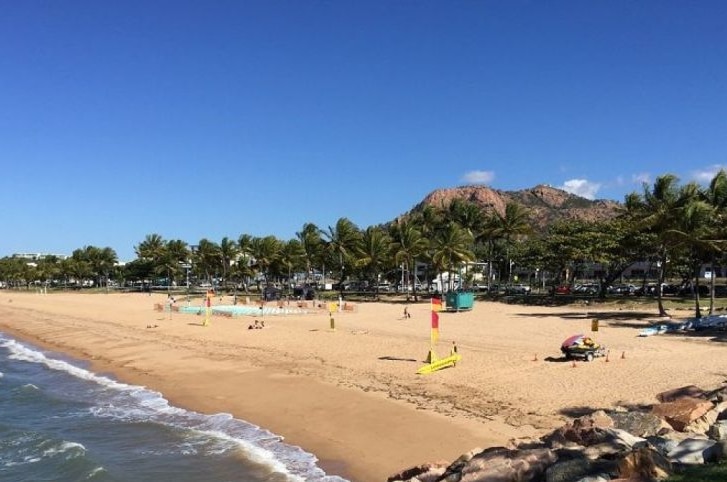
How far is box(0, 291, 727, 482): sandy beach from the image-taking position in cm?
1332

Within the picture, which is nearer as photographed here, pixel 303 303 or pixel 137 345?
pixel 137 345

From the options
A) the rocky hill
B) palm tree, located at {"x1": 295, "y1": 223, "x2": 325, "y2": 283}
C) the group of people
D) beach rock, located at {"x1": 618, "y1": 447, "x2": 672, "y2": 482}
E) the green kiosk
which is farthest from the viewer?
the rocky hill

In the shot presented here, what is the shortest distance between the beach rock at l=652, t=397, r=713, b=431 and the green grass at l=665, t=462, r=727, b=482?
3.20m

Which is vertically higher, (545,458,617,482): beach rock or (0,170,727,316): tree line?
(0,170,727,316): tree line

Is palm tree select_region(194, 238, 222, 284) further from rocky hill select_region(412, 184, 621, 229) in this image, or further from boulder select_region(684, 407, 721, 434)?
boulder select_region(684, 407, 721, 434)

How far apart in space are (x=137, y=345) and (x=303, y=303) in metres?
23.1

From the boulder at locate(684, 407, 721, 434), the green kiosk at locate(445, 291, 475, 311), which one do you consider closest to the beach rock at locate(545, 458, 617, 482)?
the boulder at locate(684, 407, 721, 434)

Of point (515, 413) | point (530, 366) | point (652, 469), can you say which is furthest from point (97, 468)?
point (530, 366)

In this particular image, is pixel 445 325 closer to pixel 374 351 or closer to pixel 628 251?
pixel 374 351

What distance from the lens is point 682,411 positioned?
10773 mm

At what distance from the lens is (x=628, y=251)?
51.3 m

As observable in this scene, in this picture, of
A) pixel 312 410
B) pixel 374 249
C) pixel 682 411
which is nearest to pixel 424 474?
pixel 682 411

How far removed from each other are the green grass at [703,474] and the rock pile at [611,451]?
0.16 meters

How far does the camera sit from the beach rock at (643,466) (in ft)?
23.6
